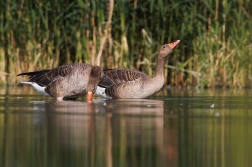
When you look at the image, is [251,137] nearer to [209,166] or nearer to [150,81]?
[209,166]

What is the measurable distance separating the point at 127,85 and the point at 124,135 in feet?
20.9

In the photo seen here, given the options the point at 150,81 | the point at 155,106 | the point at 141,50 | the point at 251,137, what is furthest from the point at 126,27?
the point at 251,137

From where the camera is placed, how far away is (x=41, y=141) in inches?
273

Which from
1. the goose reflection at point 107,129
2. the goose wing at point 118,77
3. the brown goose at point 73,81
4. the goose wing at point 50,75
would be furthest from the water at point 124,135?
the goose wing at point 118,77

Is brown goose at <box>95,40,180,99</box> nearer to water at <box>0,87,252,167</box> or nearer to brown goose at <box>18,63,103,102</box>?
brown goose at <box>18,63,103,102</box>

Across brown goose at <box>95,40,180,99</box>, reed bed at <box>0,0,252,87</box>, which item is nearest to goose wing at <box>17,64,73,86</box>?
brown goose at <box>95,40,180,99</box>

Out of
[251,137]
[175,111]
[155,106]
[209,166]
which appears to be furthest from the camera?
[155,106]

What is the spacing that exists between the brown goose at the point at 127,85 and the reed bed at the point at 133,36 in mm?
3909

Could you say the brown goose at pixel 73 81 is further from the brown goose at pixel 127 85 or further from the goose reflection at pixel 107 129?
the goose reflection at pixel 107 129

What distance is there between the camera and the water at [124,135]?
5863 millimetres

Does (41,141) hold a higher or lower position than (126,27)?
lower

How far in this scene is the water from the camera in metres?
5.86

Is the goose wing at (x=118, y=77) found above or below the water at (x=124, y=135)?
above

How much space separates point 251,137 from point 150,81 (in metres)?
6.52
